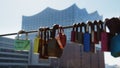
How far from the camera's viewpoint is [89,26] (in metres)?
3.20

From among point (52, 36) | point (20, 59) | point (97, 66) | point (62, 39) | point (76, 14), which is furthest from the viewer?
point (76, 14)

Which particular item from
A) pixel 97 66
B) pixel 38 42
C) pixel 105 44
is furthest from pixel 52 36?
pixel 97 66

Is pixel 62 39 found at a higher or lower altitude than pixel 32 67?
higher

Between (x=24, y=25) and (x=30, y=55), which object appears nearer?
(x=30, y=55)

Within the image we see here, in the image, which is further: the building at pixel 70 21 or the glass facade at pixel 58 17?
the glass facade at pixel 58 17

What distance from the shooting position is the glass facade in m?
134

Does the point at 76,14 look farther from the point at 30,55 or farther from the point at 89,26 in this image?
the point at 89,26

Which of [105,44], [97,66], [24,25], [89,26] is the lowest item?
[97,66]

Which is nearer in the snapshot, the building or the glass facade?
the building

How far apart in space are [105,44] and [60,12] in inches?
5390

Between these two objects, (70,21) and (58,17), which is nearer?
(70,21)

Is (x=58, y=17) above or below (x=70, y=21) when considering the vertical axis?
above

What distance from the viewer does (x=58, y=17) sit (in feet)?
455

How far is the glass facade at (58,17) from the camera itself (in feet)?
441
